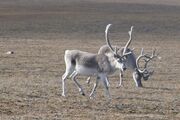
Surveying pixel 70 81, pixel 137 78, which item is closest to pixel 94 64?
pixel 70 81

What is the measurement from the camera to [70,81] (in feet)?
70.1

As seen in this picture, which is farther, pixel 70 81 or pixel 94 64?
pixel 70 81

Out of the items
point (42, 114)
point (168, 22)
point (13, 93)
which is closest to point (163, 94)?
point (13, 93)

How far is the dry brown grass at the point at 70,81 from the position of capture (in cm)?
1502

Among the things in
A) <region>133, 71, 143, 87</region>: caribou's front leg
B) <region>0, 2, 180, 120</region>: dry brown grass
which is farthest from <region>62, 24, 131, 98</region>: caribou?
<region>133, 71, 143, 87</region>: caribou's front leg

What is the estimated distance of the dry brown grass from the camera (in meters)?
15.0

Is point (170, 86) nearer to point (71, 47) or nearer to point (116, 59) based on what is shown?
point (116, 59)

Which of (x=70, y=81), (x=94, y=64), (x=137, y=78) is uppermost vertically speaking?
(x=94, y=64)

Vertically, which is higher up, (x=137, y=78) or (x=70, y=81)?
(x=137, y=78)

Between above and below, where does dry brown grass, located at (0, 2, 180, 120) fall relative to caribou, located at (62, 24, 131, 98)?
below

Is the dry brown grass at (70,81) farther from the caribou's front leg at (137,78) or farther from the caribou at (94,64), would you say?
the caribou at (94,64)

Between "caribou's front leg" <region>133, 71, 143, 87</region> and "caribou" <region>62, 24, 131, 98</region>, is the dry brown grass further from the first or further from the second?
"caribou" <region>62, 24, 131, 98</region>

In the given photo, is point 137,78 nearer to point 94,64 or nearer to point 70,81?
point 70,81

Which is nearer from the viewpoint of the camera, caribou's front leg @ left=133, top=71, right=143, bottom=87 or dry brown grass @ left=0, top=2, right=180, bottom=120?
dry brown grass @ left=0, top=2, right=180, bottom=120
